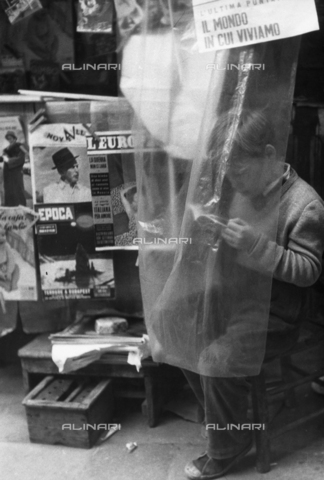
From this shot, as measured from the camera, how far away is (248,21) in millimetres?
2148

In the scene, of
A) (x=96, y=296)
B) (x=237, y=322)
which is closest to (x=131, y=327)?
(x=96, y=296)

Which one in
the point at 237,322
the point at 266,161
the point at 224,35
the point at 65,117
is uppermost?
the point at 224,35

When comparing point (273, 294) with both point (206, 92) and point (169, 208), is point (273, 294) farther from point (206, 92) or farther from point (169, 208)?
point (206, 92)

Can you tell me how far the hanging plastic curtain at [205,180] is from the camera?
2.24 m

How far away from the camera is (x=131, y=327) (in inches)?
126

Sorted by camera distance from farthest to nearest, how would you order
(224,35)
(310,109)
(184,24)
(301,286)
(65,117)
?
(310,109) < (65,117) < (301,286) < (184,24) < (224,35)

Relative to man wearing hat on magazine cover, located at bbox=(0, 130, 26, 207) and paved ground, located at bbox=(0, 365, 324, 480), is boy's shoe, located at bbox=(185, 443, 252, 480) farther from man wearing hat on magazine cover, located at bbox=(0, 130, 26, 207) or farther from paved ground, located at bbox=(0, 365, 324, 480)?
man wearing hat on magazine cover, located at bbox=(0, 130, 26, 207)

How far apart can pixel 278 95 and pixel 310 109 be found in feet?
3.66

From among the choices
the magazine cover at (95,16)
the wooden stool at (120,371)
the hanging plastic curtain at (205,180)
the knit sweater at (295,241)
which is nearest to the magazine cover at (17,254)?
the wooden stool at (120,371)

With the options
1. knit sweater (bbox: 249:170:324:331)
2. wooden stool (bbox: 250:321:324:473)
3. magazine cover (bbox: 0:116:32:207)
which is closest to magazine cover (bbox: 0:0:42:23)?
magazine cover (bbox: 0:116:32:207)

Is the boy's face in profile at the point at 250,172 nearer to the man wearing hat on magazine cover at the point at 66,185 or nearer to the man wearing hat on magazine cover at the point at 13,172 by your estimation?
the man wearing hat on magazine cover at the point at 66,185

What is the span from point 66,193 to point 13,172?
1.05 ft

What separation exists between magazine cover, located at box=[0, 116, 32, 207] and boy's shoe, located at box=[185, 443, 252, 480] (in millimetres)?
1450

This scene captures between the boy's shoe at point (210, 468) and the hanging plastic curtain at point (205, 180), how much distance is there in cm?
45
